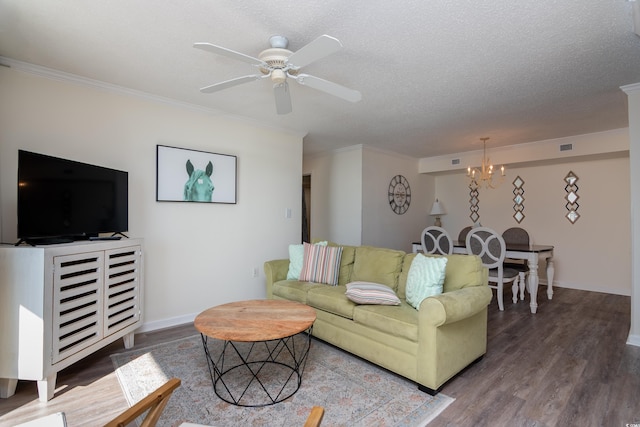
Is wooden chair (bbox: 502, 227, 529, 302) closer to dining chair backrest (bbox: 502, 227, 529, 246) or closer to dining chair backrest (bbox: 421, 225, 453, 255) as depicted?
dining chair backrest (bbox: 502, 227, 529, 246)

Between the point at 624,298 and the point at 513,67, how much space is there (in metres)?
4.15

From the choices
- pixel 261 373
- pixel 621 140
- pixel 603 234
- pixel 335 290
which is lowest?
pixel 261 373

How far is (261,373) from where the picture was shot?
7.38ft

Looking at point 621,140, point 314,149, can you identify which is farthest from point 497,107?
point 314,149

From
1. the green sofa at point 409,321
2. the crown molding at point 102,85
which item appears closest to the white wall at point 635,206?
the green sofa at point 409,321

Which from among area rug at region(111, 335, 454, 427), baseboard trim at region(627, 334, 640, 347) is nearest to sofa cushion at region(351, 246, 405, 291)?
area rug at region(111, 335, 454, 427)

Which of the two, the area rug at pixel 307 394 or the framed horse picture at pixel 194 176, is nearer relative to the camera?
the area rug at pixel 307 394

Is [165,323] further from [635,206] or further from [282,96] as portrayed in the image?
[635,206]

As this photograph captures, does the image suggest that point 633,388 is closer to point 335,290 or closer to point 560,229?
point 335,290

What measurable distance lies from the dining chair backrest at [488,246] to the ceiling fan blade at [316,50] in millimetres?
3162

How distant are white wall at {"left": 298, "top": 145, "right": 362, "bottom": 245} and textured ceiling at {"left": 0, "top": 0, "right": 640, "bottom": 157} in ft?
5.63

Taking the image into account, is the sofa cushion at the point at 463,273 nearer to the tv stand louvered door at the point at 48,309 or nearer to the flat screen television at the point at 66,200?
the tv stand louvered door at the point at 48,309

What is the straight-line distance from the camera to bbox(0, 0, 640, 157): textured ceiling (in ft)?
5.83

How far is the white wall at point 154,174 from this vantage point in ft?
8.13
